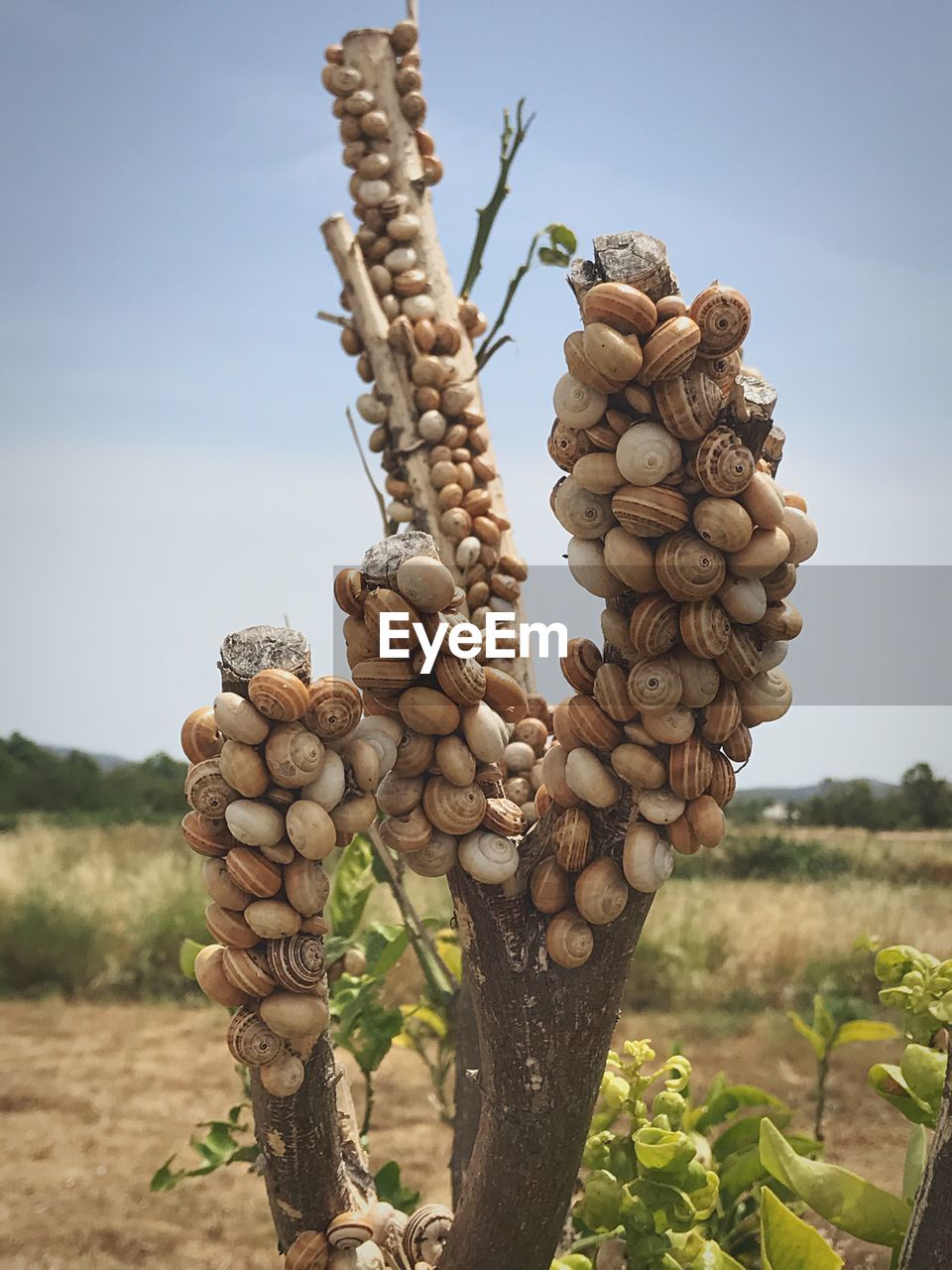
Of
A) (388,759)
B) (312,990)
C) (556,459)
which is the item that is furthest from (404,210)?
(312,990)

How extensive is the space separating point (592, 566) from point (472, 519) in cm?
63

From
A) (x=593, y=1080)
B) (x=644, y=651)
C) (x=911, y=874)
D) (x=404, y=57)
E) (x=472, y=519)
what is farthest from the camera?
(x=911, y=874)

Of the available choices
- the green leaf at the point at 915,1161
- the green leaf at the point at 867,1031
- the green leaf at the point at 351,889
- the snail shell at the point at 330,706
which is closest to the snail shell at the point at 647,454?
the snail shell at the point at 330,706

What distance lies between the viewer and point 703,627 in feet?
2.44

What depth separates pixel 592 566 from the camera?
0.78m

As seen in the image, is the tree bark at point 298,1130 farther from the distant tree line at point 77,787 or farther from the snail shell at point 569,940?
the distant tree line at point 77,787

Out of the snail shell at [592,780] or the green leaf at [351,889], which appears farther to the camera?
the green leaf at [351,889]

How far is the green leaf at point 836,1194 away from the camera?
1.07 m

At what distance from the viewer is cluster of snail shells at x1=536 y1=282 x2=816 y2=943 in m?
0.72

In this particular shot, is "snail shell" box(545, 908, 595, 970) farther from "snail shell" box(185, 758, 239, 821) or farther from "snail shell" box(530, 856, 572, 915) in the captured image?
"snail shell" box(185, 758, 239, 821)

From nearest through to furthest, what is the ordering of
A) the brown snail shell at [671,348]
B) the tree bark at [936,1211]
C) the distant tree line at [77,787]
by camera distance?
the brown snail shell at [671,348], the tree bark at [936,1211], the distant tree line at [77,787]

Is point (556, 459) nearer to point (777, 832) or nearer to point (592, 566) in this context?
point (592, 566)

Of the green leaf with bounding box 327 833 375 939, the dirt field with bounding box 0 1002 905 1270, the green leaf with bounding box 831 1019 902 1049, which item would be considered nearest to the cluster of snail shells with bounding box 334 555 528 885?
the green leaf with bounding box 327 833 375 939

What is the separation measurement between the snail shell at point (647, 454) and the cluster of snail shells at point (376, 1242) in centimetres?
63
